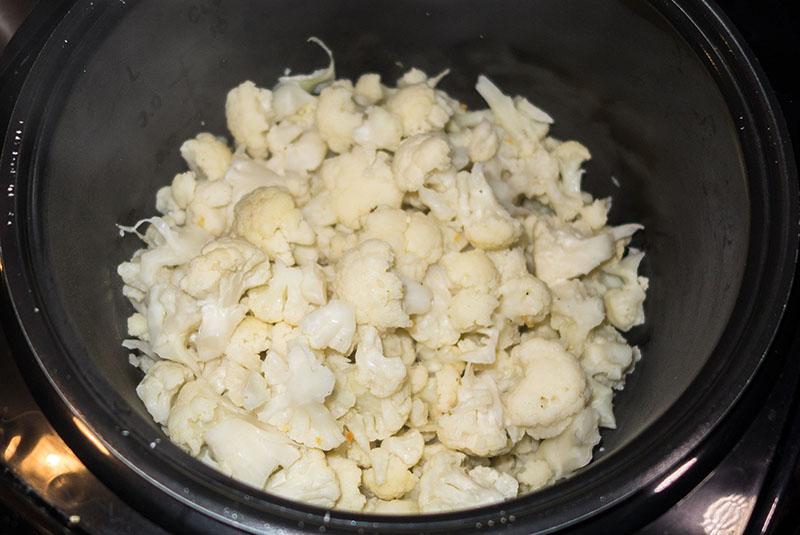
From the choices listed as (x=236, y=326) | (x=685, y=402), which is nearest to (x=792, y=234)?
(x=685, y=402)

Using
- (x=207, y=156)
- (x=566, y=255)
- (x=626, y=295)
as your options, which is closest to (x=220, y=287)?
(x=207, y=156)

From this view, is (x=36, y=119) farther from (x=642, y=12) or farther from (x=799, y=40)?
(x=799, y=40)

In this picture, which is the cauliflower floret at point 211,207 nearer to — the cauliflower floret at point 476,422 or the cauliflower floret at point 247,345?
the cauliflower floret at point 247,345

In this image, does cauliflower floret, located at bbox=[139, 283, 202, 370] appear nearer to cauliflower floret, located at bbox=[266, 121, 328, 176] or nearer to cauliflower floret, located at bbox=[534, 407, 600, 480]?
cauliflower floret, located at bbox=[266, 121, 328, 176]

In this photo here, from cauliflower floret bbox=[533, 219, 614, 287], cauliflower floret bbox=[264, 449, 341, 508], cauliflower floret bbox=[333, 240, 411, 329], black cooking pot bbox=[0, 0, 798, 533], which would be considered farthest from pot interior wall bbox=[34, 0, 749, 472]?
cauliflower floret bbox=[333, 240, 411, 329]

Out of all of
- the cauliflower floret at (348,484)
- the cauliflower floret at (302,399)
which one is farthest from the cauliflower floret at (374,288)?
the cauliflower floret at (348,484)

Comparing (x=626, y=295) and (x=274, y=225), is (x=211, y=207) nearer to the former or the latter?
(x=274, y=225)
